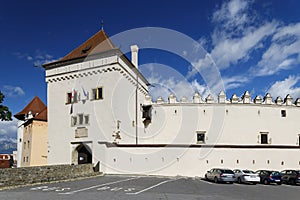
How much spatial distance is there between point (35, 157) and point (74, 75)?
14236mm

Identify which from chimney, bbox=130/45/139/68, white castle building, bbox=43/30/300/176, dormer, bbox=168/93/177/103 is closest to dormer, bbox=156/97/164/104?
white castle building, bbox=43/30/300/176

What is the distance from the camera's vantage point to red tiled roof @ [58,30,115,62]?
2884 cm

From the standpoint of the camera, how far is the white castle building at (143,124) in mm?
25938

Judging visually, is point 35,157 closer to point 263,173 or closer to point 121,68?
point 121,68

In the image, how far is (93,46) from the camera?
2983 centimetres

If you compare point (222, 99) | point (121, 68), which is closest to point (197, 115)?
point (222, 99)

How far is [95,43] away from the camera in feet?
99.2

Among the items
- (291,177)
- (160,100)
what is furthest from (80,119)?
(291,177)

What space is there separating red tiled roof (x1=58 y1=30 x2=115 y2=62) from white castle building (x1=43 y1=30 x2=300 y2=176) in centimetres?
10

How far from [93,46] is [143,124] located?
10030 millimetres

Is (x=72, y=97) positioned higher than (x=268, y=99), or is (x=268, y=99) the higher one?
(x=268, y=99)

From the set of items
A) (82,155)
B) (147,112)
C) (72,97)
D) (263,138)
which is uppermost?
(72,97)

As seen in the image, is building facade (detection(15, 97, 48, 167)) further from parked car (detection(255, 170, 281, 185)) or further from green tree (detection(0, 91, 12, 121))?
parked car (detection(255, 170, 281, 185))

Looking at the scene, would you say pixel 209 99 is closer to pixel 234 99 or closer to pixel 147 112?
pixel 234 99
